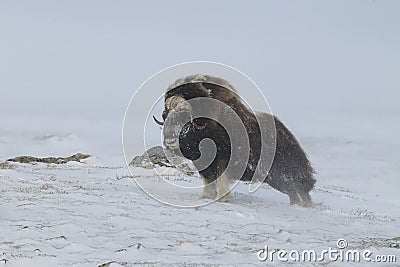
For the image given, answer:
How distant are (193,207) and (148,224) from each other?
149cm

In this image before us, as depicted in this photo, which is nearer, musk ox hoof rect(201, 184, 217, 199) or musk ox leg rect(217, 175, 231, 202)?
musk ox leg rect(217, 175, 231, 202)

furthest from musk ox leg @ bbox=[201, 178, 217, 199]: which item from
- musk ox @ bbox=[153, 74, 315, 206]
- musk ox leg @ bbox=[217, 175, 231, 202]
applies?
musk ox leg @ bbox=[217, 175, 231, 202]

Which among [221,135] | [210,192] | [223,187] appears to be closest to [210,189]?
[210,192]

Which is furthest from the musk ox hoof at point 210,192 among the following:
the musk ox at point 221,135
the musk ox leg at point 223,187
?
the musk ox leg at point 223,187

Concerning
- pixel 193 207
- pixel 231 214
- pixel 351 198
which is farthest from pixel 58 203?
pixel 351 198

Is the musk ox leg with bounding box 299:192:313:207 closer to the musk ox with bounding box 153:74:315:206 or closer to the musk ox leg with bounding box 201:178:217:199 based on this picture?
the musk ox with bounding box 153:74:315:206

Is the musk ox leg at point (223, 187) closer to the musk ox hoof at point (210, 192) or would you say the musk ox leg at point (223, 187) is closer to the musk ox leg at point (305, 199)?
the musk ox hoof at point (210, 192)

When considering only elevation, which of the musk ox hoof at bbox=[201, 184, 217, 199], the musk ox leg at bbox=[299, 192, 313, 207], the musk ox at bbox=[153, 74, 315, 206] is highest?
the musk ox at bbox=[153, 74, 315, 206]

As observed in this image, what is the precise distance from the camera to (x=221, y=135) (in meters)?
10.4

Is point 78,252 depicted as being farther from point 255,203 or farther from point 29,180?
point 29,180

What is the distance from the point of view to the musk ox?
1037 cm

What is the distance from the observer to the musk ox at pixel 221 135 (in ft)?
34.0

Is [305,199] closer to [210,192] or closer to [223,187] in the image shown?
[223,187]

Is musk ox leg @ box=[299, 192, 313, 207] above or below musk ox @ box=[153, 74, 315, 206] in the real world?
below
